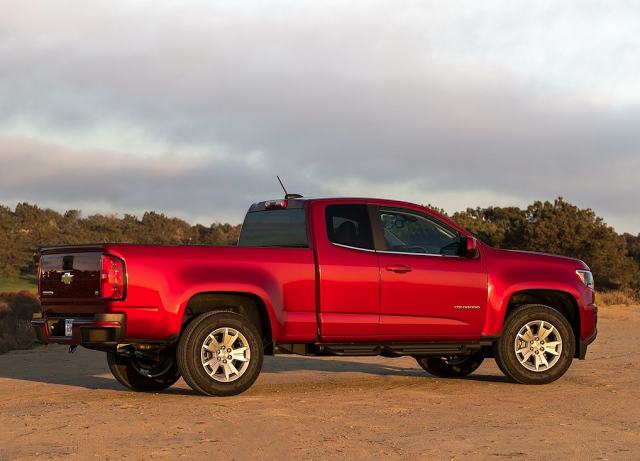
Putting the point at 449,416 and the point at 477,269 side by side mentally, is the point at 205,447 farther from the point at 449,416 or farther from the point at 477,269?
the point at 477,269

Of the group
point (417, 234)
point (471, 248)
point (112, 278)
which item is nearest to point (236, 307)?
point (112, 278)

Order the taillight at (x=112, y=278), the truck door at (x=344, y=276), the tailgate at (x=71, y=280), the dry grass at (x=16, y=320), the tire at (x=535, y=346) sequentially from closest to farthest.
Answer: the taillight at (x=112, y=278) → the tailgate at (x=71, y=280) → the truck door at (x=344, y=276) → the tire at (x=535, y=346) → the dry grass at (x=16, y=320)

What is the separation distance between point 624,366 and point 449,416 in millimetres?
5558

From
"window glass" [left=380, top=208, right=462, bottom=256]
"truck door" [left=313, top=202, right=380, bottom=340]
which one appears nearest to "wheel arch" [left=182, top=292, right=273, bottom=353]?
"truck door" [left=313, top=202, right=380, bottom=340]

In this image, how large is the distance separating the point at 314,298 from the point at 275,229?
3.73 ft

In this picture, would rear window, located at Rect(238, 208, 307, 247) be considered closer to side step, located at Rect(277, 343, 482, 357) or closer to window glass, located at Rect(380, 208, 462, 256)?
window glass, located at Rect(380, 208, 462, 256)

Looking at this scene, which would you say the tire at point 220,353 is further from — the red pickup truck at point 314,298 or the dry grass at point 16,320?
the dry grass at point 16,320

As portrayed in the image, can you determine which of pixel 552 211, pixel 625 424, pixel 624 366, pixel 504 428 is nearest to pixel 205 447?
pixel 504 428

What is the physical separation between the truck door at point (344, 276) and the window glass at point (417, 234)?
0.34 metres

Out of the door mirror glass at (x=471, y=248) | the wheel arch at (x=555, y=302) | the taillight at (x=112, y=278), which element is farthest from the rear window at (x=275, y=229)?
the wheel arch at (x=555, y=302)

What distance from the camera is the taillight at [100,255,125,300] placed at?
884 centimetres

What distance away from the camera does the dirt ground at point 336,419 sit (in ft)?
21.9

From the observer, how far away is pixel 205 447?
679cm

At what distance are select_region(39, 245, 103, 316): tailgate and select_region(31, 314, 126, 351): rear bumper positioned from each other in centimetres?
12
